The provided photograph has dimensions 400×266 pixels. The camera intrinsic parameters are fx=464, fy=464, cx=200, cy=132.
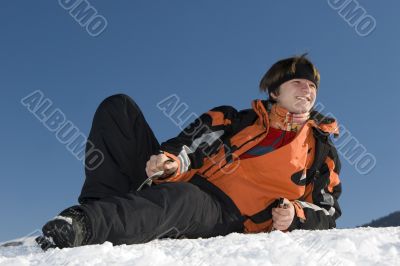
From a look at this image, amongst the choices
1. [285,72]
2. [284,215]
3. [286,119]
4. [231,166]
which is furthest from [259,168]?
[285,72]

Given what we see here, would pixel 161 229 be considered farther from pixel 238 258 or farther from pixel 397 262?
pixel 397 262

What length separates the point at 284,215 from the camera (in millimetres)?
2990

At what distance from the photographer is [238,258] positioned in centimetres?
189

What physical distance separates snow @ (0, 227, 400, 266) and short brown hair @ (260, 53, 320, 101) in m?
1.83

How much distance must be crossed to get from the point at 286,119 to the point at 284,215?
33.7 inches

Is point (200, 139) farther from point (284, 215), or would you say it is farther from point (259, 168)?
point (284, 215)

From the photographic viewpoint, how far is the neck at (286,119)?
139 inches

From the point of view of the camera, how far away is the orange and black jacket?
3.19 meters

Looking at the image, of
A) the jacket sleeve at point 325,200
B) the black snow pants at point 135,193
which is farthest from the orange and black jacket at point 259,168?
the black snow pants at point 135,193

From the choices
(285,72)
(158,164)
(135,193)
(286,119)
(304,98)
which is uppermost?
(285,72)

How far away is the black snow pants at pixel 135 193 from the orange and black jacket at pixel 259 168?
10 cm

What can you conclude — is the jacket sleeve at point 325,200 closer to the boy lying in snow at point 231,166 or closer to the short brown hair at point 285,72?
the boy lying in snow at point 231,166

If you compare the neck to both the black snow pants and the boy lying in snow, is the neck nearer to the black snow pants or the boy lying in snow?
the boy lying in snow

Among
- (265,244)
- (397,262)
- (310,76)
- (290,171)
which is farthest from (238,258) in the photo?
(310,76)
